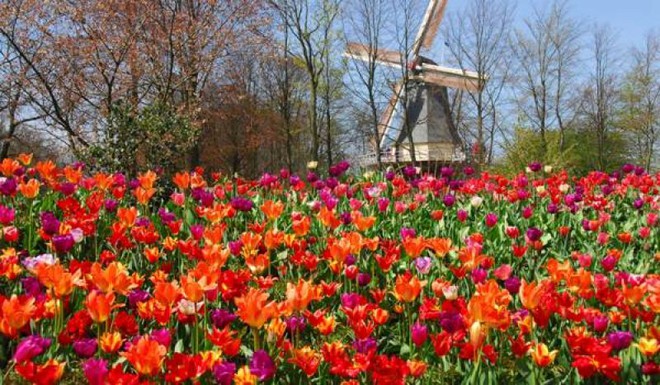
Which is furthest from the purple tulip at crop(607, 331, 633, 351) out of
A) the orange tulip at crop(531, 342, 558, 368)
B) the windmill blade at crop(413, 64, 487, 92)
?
the windmill blade at crop(413, 64, 487, 92)

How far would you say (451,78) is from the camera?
97.8 feet

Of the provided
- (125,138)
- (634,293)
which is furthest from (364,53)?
(634,293)

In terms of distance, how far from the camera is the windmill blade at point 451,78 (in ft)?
94.1

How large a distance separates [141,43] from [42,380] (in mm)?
15657

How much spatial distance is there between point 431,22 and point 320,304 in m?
28.4

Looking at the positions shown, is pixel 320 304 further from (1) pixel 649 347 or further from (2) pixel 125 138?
(2) pixel 125 138

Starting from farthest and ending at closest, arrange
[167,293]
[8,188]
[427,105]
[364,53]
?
[427,105] < [364,53] < [8,188] < [167,293]

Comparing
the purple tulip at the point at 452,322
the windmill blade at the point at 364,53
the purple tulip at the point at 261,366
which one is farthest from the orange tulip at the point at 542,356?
the windmill blade at the point at 364,53

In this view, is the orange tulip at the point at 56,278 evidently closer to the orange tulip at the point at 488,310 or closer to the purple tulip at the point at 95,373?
the purple tulip at the point at 95,373

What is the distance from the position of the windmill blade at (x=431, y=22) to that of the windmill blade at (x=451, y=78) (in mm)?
1392

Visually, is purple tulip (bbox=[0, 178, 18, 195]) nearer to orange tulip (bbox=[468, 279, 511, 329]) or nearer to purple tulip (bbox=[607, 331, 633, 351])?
orange tulip (bbox=[468, 279, 511, 329])

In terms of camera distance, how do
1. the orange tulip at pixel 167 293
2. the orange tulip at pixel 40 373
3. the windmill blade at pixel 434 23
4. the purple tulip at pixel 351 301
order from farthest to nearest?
1. the windmill blade at pixel 434 23
2. the purple tulip at pixel 351 301
3. the orange tulip at pixel 167 293
4. the orange tulip at pixel 40 373

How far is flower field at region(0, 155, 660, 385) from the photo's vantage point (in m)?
1.76

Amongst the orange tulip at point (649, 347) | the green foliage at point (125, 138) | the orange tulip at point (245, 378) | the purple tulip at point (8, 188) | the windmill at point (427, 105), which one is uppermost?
the windmill at point (427, 105)
